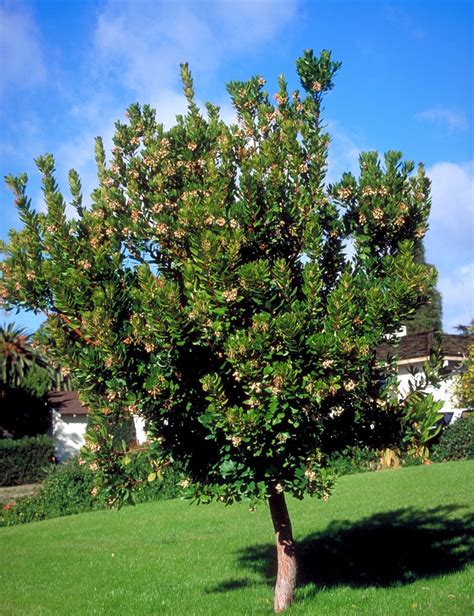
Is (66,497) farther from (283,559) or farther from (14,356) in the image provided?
(14,356)

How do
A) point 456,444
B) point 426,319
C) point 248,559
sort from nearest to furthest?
1. point 248,559
2. point 456,444
3. point 426,319

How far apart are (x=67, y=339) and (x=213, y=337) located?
1760 millimetres

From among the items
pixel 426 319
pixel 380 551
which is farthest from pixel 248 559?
pixel 426 319

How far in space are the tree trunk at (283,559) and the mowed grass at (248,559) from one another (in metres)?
0.19

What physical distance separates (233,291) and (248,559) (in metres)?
6.90

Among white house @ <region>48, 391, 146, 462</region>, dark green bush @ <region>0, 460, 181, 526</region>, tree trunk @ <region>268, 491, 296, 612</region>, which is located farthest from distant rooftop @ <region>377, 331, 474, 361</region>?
tree trunk @ <region>268, 491, 296, 612</region>

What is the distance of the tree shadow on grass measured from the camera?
10.3 m

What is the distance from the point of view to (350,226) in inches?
317

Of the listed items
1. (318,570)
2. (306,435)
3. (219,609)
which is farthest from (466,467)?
(306,435)

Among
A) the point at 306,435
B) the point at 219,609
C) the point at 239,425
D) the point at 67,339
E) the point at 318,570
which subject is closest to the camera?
the point at 239,425

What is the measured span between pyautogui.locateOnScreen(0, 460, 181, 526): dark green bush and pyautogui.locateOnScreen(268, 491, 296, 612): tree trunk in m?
13.5

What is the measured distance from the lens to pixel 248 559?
12.0 meters

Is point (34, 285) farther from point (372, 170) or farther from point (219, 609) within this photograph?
point (219, 609)

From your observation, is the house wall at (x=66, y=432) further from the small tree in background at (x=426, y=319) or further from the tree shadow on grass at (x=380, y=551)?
the tree shadow on grass at (x=380, y=551)
